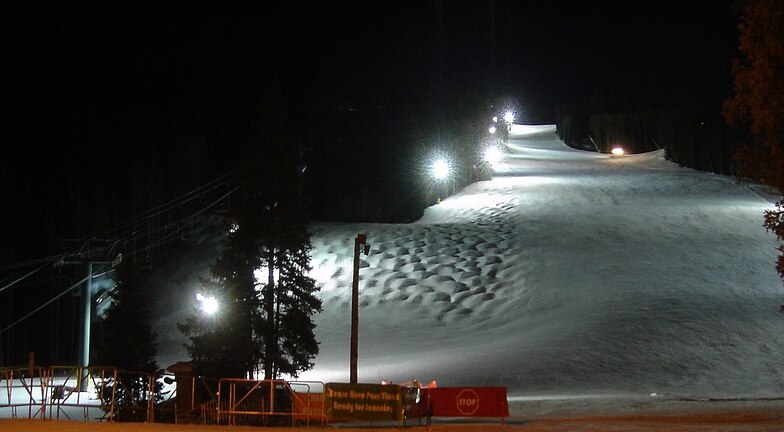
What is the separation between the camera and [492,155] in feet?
236

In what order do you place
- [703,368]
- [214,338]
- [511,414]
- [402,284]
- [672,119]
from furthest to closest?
[672,119] < [402,284] < [703,368] < [214,338] < [511,414]

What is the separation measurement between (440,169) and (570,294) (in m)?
23.7

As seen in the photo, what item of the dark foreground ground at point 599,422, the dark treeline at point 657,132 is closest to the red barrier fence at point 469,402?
the dark foreground ground at point 599,422

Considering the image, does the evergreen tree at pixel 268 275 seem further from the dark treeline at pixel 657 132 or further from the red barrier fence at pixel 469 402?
the dark treeline at pixel 657 132

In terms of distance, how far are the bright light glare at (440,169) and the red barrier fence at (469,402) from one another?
39.7m

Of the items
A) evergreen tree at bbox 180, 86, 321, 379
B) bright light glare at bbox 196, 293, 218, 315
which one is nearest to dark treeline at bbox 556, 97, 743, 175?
evergreen tree at bbox 180, 86, 321, 379

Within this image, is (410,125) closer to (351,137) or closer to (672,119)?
(351,137)

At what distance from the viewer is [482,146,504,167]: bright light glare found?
66875 mm

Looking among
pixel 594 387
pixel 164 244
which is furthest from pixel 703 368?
pixel 164 244

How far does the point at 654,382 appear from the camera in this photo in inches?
966

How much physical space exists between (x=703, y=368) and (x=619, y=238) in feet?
54.8

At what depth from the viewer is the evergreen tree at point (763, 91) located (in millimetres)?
13469

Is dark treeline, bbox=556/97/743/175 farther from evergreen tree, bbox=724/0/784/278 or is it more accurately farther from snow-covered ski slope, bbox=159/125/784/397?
evergreen tree, bbox=724/0/784/278

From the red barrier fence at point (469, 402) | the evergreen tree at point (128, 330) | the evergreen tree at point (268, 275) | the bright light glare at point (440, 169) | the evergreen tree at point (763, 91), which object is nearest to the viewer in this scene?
the evergreen tree at point (763, 91)
